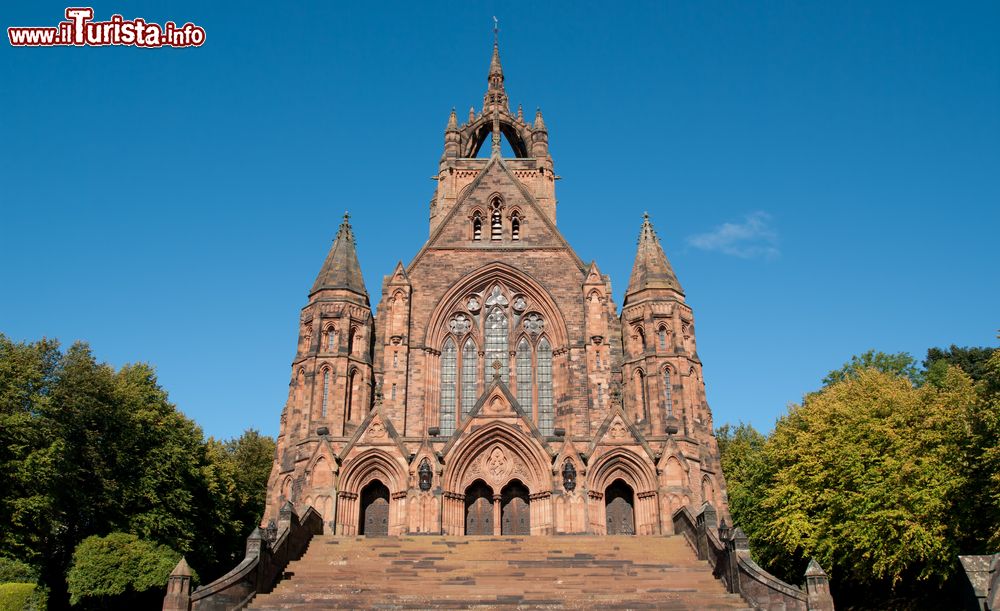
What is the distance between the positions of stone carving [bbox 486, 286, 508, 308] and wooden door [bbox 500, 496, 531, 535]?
8.31 meters

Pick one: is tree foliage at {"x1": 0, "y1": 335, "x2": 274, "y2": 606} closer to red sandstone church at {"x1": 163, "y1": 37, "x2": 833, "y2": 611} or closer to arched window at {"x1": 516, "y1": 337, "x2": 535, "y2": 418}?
red sandstone church at {"x1": 163, "y1": 37, "x2": 833, "y2": 611}

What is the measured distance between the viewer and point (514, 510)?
96.5 ft

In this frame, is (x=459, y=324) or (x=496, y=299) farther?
(x=496, y=299)

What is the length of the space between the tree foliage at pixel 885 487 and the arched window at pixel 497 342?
11252mm

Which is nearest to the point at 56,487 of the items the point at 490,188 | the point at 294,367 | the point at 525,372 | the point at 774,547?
the point at 294,367

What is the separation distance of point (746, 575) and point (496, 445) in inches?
419

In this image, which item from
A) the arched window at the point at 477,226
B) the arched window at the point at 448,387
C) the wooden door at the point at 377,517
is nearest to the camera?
the wooden door at the point at 377,517

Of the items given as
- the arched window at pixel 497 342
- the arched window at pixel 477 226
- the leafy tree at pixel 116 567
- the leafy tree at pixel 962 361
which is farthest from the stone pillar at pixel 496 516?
the leafy tree at pixel 962 361

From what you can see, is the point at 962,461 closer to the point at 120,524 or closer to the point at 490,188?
the point at 490,188

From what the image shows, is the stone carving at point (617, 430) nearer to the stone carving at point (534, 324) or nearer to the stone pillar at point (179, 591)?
the stone carving at point (534, 324)

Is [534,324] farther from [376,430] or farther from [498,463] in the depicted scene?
[376,430]

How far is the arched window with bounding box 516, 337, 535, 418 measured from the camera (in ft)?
107

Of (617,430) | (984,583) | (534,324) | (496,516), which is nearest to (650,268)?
(534,324)

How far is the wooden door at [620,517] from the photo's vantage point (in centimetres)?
2883
